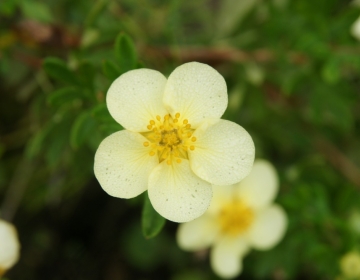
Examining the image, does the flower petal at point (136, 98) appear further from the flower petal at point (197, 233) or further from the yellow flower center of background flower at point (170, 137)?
the flower petal at point (197, 233)

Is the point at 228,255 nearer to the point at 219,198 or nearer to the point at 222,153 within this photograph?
the point at 219,198

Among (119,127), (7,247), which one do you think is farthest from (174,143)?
(7,247)

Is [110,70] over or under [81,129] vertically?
over

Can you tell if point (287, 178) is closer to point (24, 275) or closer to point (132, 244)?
point (132, 244)

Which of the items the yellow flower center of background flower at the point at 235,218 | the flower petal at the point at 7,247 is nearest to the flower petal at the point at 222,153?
the flower petal at the point at 7,247

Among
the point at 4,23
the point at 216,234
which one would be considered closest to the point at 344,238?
the point at 216,234

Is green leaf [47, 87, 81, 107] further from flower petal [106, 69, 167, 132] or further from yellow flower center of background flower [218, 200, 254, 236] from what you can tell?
yellow flower center of background flower [218, 200, 254, 236]

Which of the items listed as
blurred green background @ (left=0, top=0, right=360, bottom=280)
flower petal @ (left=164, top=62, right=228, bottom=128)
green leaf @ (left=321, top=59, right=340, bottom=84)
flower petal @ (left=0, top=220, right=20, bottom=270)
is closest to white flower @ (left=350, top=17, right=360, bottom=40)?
blurred green background @ (left=0, top=0, right=360, bottom=280)
